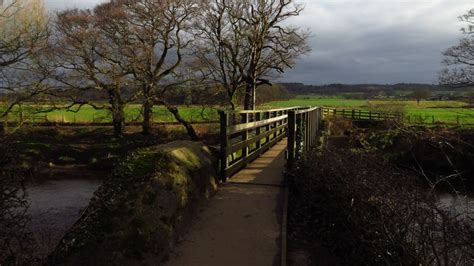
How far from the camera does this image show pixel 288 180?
8.54 meters

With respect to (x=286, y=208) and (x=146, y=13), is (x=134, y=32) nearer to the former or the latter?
(x=146, y=13)

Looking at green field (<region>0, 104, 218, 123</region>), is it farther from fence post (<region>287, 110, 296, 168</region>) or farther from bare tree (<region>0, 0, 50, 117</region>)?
fence post (<region>287, 110, 296, 168</region>)

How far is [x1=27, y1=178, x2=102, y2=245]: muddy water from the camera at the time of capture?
47.7 feet

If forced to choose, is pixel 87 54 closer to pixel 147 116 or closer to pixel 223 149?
pixel 147 116

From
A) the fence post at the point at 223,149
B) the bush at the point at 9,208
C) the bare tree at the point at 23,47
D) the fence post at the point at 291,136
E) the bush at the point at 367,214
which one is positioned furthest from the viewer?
the bare tree at the point at 23,47

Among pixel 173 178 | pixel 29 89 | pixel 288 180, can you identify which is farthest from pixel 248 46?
pixel 173 178

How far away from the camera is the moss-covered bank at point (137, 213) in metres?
4.89

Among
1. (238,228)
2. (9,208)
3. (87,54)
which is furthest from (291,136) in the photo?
(87,54)

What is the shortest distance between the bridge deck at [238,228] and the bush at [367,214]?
47cm

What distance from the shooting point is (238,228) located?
6402mm

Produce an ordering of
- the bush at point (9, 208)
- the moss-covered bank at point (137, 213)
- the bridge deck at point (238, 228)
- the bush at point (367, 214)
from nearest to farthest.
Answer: the bush at point (9, 208) → the bush at point (367, 214) → the moss-covered bank at point (137, 213) → the bridge deck at point (238, 228)

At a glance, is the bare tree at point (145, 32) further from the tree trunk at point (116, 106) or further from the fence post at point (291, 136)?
the fence post at point (291, 136)

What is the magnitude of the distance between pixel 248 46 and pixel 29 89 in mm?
A: 15782

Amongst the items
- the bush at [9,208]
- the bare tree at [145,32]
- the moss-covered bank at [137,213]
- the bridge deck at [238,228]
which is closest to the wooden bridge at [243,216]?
the bridge deck at [238,228]
